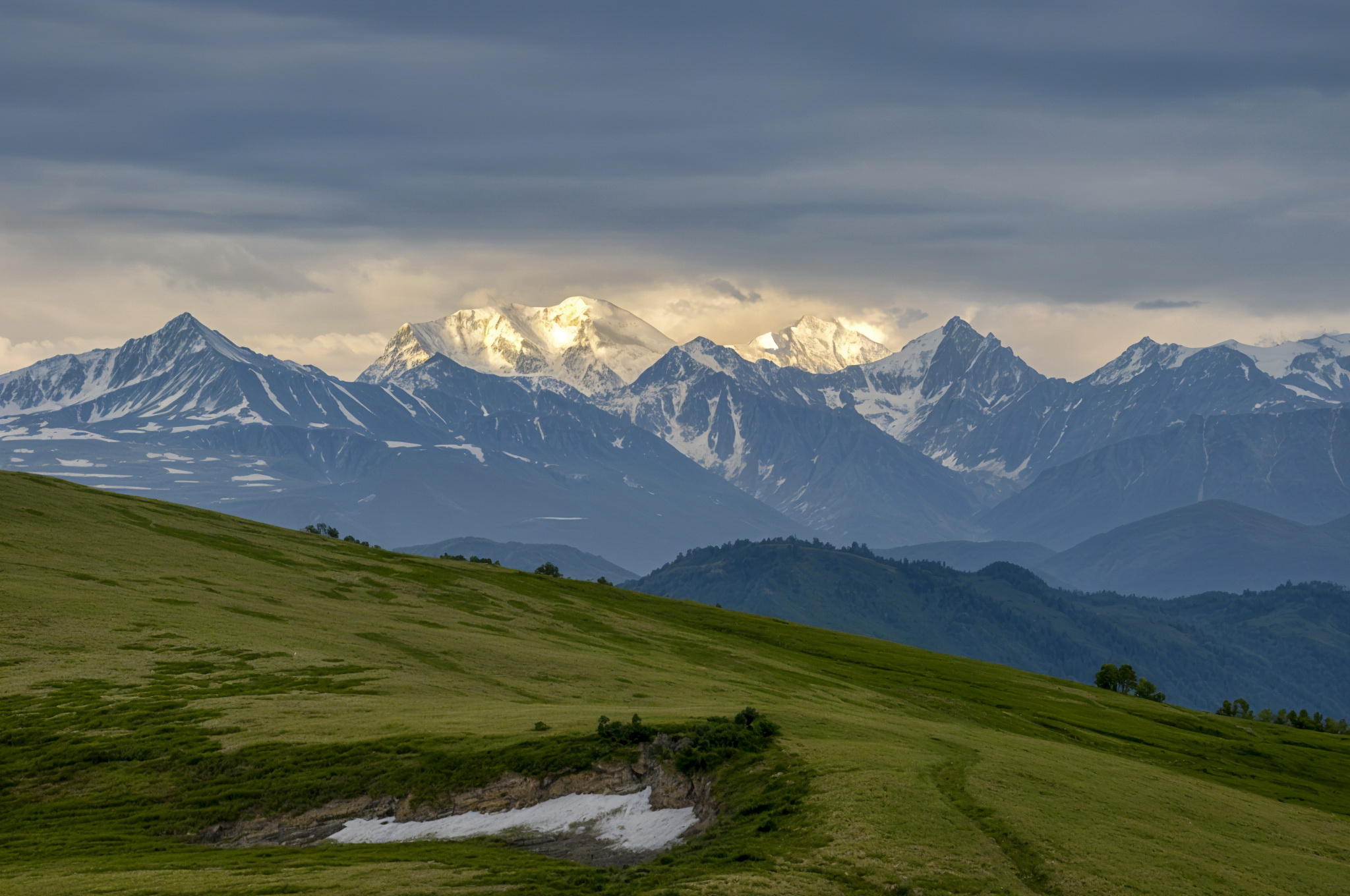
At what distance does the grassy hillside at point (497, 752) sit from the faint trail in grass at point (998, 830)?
21cm

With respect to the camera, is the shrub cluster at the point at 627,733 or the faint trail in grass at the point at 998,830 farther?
the shrub cluster at the point at 627,733

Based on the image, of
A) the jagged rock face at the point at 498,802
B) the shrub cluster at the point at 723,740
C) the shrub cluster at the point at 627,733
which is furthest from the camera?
the shrub cluster at the point at 627,733

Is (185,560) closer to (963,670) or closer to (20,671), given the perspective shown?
(20,671)

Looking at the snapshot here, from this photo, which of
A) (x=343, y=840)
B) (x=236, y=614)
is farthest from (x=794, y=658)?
(x=343, y=840)

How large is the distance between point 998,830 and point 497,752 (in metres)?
26.3

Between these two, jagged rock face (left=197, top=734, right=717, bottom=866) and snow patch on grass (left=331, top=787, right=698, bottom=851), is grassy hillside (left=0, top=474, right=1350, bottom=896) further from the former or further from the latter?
snow patch on grass (left=331, top=787, right=698, bottom=851)

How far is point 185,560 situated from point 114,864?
8760 cm

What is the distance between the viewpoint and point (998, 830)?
48000mm

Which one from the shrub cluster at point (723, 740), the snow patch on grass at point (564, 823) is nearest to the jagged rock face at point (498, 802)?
the snow patch on grass at point (564, 823)

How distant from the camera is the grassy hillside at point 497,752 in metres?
44.5

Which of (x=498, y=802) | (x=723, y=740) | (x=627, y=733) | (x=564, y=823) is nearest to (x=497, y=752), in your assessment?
(x=498, y=802)

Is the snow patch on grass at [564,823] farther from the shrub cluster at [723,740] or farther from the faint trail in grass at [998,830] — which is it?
the faint trail in grass at [998,830]

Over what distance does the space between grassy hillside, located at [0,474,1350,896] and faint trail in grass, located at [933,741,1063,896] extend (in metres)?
0.21

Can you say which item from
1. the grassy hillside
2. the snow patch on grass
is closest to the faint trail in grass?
the grassy hillside
